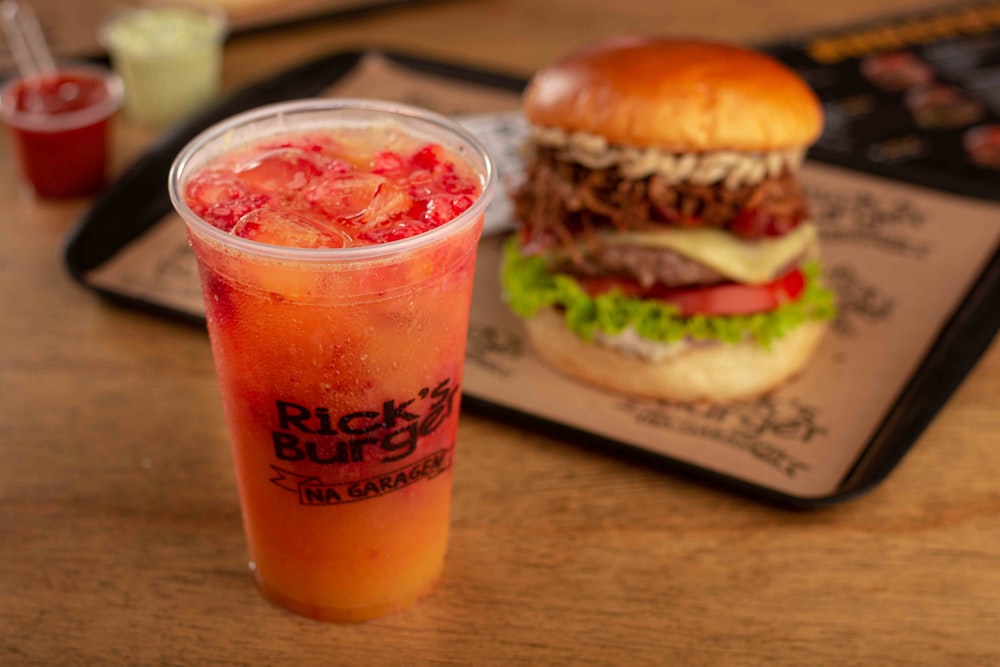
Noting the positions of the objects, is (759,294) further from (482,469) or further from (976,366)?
(482,469)

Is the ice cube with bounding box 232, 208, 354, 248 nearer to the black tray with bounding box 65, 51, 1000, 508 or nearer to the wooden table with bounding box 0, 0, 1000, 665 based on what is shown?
the wooden table with bounding box 0, 0, 1000, 665

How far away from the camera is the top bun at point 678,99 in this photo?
1823 millimetres

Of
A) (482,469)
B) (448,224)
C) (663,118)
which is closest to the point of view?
(448,224)

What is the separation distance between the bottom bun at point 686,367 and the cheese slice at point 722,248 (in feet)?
0.46

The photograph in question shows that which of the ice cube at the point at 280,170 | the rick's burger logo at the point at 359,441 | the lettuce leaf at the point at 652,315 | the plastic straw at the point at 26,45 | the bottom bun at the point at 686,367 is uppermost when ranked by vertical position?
the ice cube at the point at 280,170

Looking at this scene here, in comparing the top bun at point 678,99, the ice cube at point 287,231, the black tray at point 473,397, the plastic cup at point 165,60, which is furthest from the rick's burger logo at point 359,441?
the plastic cup at point 165,60

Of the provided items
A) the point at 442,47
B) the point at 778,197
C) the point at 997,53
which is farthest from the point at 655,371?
the point at 997,53

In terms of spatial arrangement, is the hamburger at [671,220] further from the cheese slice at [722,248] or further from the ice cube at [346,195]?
the ice cube at [346,195]

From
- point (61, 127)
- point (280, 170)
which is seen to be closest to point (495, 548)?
point (280, 170)

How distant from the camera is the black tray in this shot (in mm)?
1643

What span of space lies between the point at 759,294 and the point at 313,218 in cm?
115

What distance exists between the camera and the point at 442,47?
312 centimetres

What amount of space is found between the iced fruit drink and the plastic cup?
5.09ft

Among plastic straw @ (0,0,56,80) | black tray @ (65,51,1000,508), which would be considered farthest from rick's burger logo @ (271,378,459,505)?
plastic straw @ (0,0,56,80)
